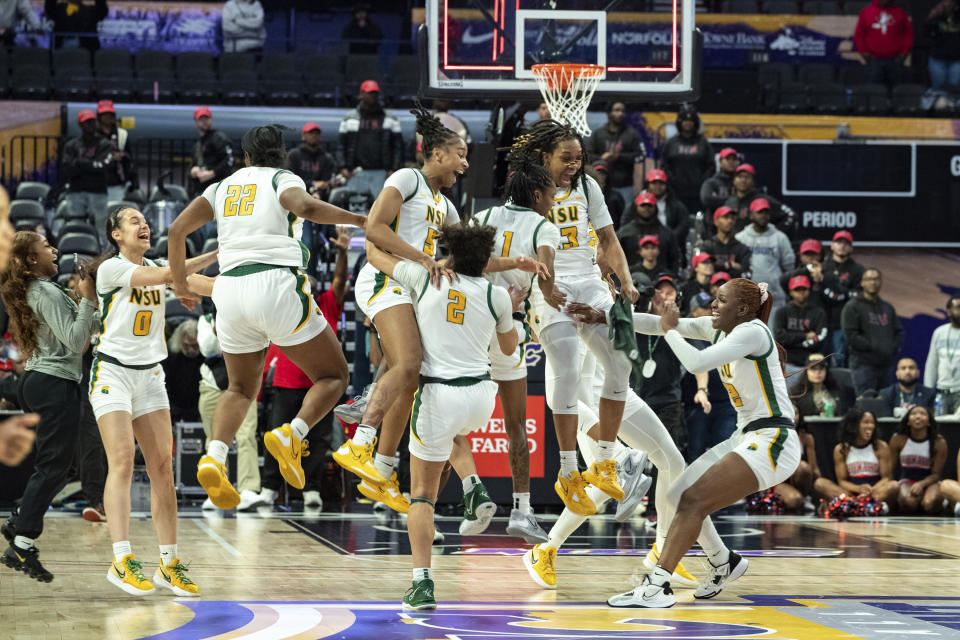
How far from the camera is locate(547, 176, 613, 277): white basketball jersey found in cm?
861

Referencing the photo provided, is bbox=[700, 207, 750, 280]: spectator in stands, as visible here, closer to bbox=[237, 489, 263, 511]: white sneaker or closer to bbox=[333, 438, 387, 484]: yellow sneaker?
bbox=[237, 489, 263, 511]: white sneaker

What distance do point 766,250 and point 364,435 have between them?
31.0ft

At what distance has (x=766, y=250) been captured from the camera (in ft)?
52.1

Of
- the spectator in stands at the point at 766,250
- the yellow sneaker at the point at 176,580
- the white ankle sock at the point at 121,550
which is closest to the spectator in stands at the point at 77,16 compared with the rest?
the spectator in stands at the point at 766,250

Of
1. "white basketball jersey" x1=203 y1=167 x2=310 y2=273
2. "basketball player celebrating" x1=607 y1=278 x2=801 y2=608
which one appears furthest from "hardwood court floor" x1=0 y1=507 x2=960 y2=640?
"white basketball jersey" x1=203 y1=167 x2=310 y2=273

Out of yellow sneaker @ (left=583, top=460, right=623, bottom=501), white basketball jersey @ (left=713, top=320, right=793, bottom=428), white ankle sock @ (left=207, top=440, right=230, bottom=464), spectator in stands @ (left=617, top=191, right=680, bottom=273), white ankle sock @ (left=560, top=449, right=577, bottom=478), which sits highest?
spectator in stands @ (left=617, top=191, right=680, bottom=273)

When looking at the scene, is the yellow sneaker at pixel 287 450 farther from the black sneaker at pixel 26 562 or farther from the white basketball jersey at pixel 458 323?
the black sneaker at pixel 26 562

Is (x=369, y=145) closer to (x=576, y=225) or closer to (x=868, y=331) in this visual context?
(x=868, y=331)

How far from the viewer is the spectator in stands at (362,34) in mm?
22844

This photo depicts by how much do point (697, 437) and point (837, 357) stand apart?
11.0 ft

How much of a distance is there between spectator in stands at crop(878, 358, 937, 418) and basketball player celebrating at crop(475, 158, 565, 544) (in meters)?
7.50

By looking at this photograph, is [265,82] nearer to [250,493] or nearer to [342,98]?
[342,98]

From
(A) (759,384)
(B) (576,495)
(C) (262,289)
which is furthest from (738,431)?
(C) (262,289)

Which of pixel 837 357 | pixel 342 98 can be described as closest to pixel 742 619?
pixel 837 357
